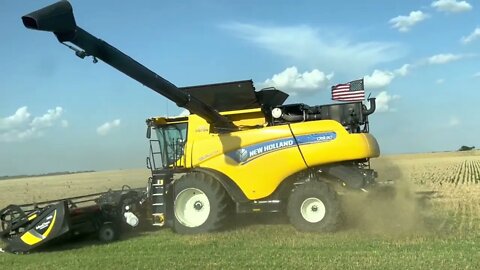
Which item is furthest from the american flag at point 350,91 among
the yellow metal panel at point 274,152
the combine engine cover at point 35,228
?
the combine engine cover at point 35,228

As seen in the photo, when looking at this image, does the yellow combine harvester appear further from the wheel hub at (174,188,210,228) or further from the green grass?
the green grass

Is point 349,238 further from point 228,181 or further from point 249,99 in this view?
point 249,99

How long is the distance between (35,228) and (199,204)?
357 centimetres

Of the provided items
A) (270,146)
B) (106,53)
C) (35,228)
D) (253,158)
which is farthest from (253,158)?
(35,228)

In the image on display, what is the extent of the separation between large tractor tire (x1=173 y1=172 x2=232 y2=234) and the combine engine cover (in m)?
2.62

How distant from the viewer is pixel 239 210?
11891 mm

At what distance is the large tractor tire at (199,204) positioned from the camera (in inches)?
464

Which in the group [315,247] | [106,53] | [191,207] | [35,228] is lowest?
[315,247]

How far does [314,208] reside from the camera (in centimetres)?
1122

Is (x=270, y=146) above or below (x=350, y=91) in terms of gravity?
below

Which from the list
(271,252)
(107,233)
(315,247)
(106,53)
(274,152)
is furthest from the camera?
(274,152)

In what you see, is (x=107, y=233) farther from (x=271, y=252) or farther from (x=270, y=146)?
(x=271, y=252)

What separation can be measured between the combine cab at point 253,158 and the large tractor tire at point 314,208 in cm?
2

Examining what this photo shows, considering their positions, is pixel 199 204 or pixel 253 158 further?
pixel 199 204
